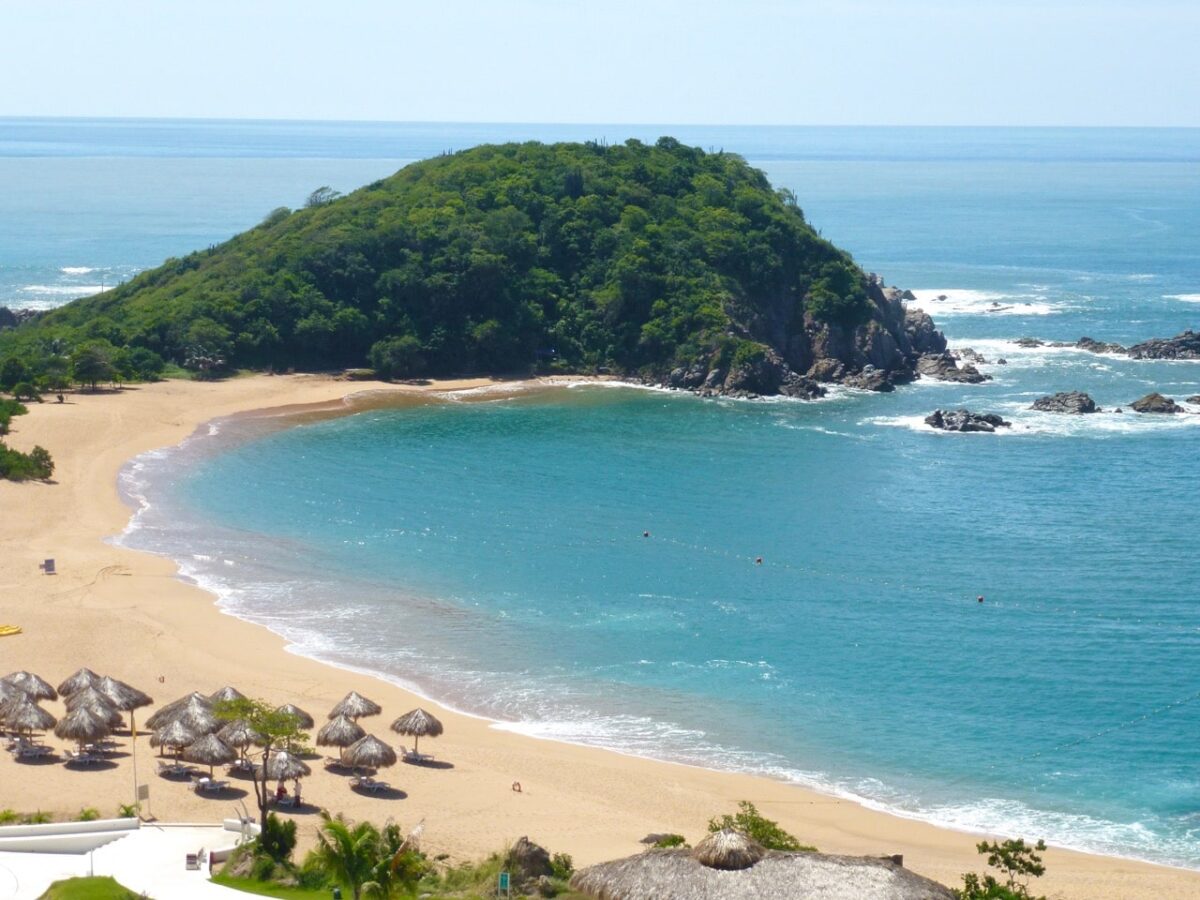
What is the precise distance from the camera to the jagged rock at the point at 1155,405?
79.1 metres

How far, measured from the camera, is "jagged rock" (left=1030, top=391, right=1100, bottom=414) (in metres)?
79.8

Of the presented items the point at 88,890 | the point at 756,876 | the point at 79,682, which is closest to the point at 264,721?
the point at 88,890

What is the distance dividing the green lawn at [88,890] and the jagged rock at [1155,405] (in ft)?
213

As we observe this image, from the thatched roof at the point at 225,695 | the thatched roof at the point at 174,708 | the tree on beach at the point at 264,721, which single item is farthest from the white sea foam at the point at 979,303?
the tree on beach at the point at 264,721

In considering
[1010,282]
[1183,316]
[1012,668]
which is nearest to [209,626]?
[1012,668]

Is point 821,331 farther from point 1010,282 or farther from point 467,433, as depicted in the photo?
point 1010,282

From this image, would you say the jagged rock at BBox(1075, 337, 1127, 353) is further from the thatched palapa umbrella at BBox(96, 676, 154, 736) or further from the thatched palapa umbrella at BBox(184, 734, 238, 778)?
the thatched palapa umbrella at BBox(184, 734, 238, 778)

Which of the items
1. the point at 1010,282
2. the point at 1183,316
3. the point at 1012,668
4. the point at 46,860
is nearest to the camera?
the point at 46,860

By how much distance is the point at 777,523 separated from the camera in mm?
59406

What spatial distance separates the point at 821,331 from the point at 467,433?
87.0ft

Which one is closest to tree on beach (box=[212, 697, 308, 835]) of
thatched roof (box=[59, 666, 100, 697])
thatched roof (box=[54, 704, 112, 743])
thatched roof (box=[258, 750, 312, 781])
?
thatched roof (box=[258, 750, 312, 781])

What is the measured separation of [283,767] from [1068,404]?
56.8 metres

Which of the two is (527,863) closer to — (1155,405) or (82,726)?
(82,726)

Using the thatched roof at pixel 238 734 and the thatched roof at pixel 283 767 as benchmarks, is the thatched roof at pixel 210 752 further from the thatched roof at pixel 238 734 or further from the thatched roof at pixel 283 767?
the thatched roof at pixel 283 767
